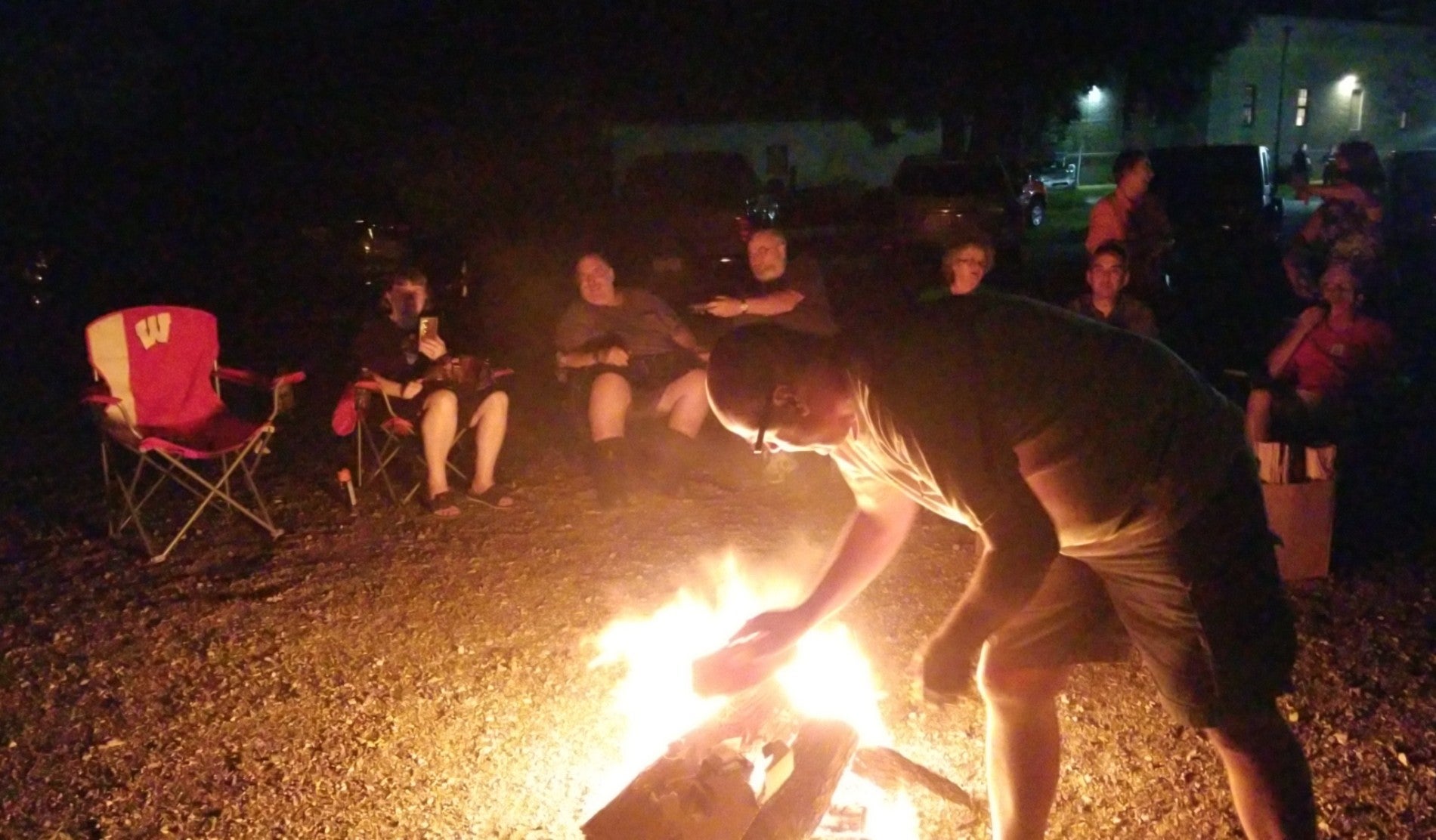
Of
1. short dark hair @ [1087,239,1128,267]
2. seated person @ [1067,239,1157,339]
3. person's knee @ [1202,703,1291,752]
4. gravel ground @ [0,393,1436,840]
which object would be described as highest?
short dark hair @ [1087,239,1128,267]

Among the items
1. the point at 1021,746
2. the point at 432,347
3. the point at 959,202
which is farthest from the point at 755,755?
the point at 959,202

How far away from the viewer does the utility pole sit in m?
32.0

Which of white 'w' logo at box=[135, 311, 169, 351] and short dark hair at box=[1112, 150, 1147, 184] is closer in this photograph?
white 'w' logo at box=[135, 311, 169, 351]

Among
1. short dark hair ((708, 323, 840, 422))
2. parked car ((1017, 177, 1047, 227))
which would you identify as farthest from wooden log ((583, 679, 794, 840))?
parked car ((1017, 177, 1047, 227))

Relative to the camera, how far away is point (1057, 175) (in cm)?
3011

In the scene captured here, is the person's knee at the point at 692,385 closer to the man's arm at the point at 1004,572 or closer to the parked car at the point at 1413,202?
the man's arm at the point at 1004,572

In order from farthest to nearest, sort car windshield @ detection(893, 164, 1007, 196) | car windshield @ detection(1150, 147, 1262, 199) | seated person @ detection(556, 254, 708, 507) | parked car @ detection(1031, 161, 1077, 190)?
parked car @ detection(1031, 161, 1077, 190) → car windshield @ detection(893, 164, 1007, 196) → car windshield @ detection(1150, 147, 1262, 199) → seated person @ detection(556, 254, 708, 507)

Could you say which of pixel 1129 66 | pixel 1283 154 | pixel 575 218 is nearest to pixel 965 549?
pixel 575 218

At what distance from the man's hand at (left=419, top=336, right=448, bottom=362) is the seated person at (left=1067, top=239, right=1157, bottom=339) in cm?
303

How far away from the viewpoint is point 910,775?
3.11 m

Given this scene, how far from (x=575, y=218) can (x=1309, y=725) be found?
41.0 feet

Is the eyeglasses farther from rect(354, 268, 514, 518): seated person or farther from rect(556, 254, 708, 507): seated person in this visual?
rect(354, 268, 514, 518): seated person

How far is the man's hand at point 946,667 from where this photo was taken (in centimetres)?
193

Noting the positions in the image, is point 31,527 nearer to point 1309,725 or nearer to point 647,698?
point 647,698
